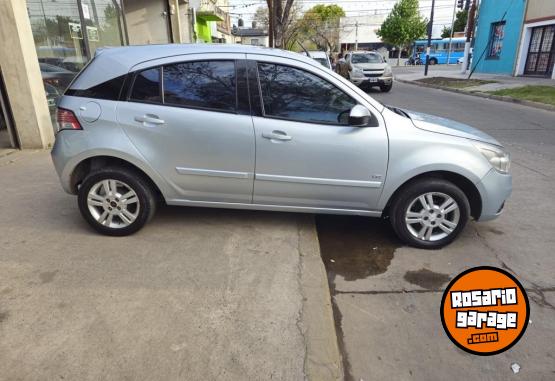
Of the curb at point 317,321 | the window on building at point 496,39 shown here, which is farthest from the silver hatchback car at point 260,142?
the window on building at point 496,39

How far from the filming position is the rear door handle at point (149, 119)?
341 centimetres

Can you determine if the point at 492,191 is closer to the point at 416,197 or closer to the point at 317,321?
the point at 416,197

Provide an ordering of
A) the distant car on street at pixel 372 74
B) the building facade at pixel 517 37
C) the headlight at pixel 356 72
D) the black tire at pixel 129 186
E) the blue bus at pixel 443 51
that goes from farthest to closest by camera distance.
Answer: the blue bus at pixel 443 51
the building facade at pixel 517 37
the headlight at pixel 356 72
the distant car on street at pixel 372 74
the black tire at pixel 129 186

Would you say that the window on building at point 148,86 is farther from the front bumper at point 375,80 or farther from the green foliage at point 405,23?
the green foliage at point 405,23

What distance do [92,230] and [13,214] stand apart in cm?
107

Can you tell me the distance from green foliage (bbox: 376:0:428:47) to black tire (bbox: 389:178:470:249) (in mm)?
52444

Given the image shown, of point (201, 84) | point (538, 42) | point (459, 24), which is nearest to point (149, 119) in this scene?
point (201, 84)

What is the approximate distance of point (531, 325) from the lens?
8.61 feet

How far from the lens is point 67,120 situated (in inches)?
137

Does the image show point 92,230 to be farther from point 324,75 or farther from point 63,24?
point 63,24

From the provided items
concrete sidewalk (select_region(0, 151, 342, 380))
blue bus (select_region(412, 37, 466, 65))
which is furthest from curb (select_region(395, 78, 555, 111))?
blue bus (select_region(412, 37, 466, 65))

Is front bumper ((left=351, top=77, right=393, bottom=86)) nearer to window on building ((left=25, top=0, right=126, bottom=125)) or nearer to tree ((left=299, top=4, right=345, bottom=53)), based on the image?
window on building ((left=25, top=0, right=126, bottom=125))

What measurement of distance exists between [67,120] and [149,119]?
753 mm

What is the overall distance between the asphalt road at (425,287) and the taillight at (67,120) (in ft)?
8.24
